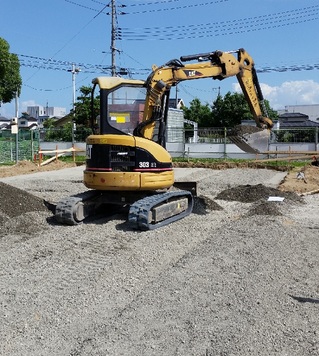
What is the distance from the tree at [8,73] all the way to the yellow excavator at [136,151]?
109ft

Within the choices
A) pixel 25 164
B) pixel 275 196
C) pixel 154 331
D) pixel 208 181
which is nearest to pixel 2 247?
pixel 154 331

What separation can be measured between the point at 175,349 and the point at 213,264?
8.29 ft

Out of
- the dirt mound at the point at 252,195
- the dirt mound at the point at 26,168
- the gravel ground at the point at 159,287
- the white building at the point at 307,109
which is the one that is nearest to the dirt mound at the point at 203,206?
the gravel ground at the point at 159,287

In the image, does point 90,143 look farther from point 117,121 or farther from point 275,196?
point 275,196

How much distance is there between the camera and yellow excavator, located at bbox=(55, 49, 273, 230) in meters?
9.34

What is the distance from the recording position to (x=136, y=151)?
30.7ft

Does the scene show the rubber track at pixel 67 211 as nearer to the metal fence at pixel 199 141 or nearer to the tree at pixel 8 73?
the metal fence at pixel 199 141

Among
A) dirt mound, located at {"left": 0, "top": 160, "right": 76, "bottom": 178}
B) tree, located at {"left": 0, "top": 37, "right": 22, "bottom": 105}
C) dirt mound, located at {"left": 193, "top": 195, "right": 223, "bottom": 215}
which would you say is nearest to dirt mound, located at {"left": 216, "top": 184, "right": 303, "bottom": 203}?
dirt mound, located at {"left": 193, "top": 195, "right": 223, "bottom": 215}

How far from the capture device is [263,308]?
195 inches

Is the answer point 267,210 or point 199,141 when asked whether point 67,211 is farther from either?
point 199,141

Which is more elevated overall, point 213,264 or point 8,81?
point 8,81

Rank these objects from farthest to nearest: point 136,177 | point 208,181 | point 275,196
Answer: point 208,181 < point 275,196 < point 136,177

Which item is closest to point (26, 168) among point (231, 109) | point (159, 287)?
point (159, 287)

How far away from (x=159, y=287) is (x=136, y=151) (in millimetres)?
4090
